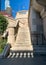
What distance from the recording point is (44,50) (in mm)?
13359

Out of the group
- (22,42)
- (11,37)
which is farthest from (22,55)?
(11,37)


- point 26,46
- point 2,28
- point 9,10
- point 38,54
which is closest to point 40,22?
point 26,46

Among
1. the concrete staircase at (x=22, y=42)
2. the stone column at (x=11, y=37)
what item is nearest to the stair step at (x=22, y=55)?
the concrete staircase at (x=22, y=42)

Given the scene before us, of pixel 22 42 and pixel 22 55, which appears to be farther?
pixel 22 42

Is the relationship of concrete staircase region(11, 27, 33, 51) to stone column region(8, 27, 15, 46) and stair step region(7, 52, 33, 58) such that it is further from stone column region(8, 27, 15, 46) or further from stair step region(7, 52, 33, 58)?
stair step region(7, 52, 33, 58)

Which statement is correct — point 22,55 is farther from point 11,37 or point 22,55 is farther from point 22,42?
point 11,37

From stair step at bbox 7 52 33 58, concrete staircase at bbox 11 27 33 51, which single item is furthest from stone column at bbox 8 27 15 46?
stair step at bbox 7 52 33 58

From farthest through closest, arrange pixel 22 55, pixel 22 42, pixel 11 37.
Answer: pixel 11 37 < pixel 22 42 < pixel 22 55

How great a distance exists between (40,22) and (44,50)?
259cm

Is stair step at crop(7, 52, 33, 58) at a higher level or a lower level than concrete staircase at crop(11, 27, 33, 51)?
lower

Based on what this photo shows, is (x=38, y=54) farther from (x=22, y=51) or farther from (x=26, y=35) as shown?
(x=26, y=35)

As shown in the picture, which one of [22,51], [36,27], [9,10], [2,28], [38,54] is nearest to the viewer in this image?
[38,54]

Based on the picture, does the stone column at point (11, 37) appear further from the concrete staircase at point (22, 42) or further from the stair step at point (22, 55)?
the stair step at point (22, 55)

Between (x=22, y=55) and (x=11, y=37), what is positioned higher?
(x=11, y=37)
